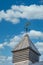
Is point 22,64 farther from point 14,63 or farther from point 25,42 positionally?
point 25,42

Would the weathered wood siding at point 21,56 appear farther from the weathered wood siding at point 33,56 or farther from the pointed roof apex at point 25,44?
the pointed roof apex at point 25,44

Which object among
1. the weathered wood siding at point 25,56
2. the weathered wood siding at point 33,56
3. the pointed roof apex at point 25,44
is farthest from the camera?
the pointed roof apex at point 25,44

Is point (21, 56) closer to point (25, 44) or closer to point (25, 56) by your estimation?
point (25, 56)

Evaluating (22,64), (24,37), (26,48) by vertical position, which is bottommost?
(22,64)

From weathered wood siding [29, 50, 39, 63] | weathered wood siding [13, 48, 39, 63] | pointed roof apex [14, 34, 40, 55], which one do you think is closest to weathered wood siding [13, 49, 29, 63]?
weathered wood siding [13, 48, 39, 63]

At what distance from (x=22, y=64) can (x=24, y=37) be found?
5811mm

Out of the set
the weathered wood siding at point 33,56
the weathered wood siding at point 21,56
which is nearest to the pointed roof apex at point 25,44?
the weathered wood siding at point 33,56

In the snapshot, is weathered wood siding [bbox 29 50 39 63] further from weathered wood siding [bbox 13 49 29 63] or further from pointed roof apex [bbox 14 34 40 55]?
pointed roof apex [bbox 14 34 40 55]

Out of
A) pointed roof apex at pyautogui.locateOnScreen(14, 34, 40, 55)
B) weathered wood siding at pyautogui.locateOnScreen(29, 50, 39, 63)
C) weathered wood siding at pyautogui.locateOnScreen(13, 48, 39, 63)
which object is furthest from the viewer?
pointed roof apex at pyautogui.locateOnScreen(14, 34, 40, 55)

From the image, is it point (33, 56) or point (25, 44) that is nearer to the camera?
point (33, 56)

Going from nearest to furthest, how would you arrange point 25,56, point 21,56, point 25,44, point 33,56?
1. point 25,56
2. point 21,56
3. point 33,56
4. point 25,44

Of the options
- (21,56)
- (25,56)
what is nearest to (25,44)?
(21,56)

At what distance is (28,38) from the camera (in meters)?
47.7

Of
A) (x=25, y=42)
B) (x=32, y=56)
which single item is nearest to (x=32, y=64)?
(x=32, y=56)
